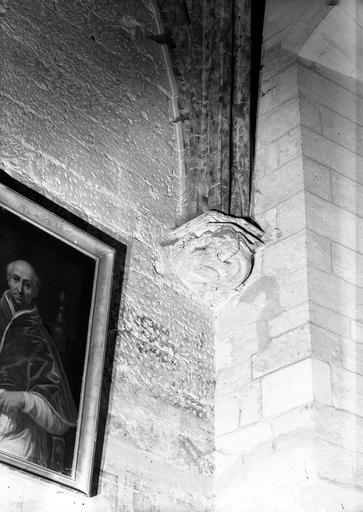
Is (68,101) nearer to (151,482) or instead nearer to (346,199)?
(346,199)

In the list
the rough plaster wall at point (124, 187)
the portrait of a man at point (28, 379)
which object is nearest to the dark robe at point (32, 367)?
the portrait of a man at point (28, 379)

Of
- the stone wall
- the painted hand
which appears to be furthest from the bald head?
the stone wall

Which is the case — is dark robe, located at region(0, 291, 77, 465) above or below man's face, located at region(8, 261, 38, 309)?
below

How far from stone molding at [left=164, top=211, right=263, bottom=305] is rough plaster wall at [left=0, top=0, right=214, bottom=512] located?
11 centimetres

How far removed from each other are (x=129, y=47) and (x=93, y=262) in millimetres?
1506

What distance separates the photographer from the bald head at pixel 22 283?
13.2 ft

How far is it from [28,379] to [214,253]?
127cm

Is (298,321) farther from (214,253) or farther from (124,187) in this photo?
(124,187)

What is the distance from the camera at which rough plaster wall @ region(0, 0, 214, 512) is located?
418cm

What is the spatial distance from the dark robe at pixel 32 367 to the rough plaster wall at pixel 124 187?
215 mm

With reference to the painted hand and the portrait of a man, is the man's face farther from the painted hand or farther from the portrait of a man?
the painted hand

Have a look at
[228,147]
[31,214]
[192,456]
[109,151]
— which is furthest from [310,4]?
[192,456]

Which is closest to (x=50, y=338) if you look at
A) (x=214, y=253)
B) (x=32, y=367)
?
(x=32, y=367)

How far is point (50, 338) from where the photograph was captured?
4.05m
